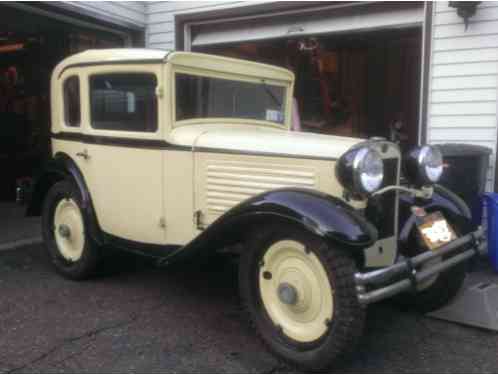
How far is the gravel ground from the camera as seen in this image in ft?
8.61

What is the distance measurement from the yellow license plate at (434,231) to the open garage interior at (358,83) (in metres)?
4.34

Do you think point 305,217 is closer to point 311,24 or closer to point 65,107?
point 65,107

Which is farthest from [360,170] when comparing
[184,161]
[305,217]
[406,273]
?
[184,161]

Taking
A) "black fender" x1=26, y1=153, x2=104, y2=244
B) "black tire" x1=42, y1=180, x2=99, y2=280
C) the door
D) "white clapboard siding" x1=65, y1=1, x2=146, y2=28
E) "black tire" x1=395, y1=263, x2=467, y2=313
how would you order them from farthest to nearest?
"white clapboard siding" x1=65, y1=1, x2=146, y2=28 → "black tire" x1=42, y1=180, x2=99, y2=280 → "black fender" x1=26, y1=153, x2=104, y2=244 → the door → "black tire" x1=395, y1=263, x2=467, y2=313

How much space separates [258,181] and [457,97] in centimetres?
283

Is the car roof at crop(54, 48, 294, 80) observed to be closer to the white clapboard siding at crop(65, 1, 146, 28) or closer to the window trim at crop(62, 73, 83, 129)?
the window trim at crop(62, 73, 83, 129)

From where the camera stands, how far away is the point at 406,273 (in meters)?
2.47

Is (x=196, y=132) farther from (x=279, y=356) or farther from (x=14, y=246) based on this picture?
(x=14, y=246)

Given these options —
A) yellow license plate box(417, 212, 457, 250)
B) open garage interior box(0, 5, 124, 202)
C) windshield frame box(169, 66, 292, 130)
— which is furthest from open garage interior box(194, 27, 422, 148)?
yellow license plate box(417, 212, 457, 250)

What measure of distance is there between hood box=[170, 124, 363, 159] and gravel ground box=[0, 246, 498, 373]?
1054mm

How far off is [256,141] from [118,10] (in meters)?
4.16

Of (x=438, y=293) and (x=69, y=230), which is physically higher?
(x=69, y=230)

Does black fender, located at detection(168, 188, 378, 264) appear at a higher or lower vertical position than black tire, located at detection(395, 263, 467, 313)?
higher

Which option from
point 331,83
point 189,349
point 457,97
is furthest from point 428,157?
point 331,83
